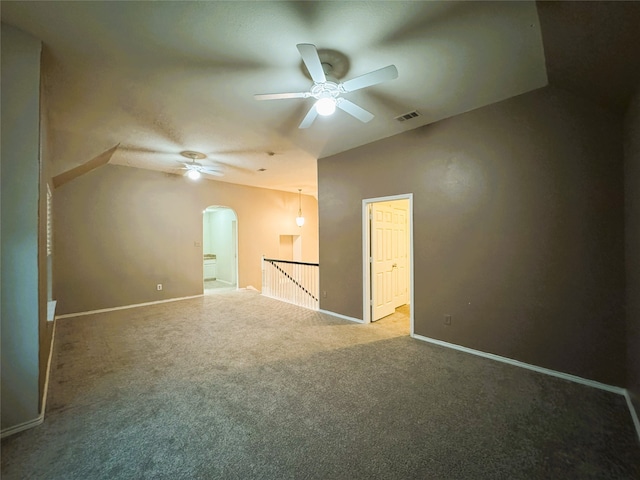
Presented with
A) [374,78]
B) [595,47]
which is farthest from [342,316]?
[595,47]

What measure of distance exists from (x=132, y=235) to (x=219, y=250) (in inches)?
145

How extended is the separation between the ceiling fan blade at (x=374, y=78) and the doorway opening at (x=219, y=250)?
6.56m

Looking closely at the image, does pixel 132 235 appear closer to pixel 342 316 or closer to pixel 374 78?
pixel 342 316

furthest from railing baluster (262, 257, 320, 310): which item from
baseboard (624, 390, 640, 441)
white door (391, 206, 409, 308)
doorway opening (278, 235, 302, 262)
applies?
baseboard (624, 390, 640, 441)

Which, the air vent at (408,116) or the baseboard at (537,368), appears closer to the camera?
the baseboard at (537,368)

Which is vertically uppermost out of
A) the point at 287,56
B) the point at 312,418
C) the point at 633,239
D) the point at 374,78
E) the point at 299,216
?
the point at 287,56

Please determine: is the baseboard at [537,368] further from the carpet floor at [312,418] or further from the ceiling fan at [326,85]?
the ceiling fan at [326,85]

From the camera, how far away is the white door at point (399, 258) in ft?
15.8

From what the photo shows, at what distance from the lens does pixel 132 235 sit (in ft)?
17.5

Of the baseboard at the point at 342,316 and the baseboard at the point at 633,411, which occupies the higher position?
the baseboard at the point at 633,411

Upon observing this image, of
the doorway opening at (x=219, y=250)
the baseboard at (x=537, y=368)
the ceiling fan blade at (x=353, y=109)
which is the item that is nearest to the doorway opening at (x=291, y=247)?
the doorway opening at (x=219, y=250)

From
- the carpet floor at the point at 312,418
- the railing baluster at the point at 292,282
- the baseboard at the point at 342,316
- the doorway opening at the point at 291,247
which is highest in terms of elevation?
the doorway opening at the point at 291,247

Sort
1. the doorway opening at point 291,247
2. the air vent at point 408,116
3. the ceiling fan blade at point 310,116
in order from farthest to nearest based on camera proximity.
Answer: the doorway opening at point 291,247
the air vent at point 408,116
the ceiling fan blade at point 310,116

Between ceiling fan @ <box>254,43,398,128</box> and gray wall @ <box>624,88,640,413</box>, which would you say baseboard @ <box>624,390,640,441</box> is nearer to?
gray wall @ <box>624,88,640,413</box>
